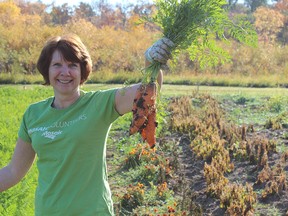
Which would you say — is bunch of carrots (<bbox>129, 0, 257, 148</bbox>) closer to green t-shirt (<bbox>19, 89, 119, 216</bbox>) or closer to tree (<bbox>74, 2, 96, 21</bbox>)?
green t-shirt (<bbox>19, 89, 119, 216</bbox>)

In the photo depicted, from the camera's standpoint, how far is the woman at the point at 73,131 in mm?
2557

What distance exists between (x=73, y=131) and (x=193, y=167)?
4.17 m

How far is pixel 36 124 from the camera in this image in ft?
8.89

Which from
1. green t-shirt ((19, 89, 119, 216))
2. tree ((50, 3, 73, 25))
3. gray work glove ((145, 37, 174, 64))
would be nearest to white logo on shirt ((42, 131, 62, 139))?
green t-shirt ((19, 89, 119, 216))

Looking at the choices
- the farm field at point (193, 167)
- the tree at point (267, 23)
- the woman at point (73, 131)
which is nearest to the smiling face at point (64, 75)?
the woman at point (73, 131)

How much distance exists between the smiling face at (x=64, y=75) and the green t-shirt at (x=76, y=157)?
0.08m

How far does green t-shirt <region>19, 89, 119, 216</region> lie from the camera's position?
8.39ft

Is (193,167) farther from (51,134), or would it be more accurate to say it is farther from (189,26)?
(51,134)

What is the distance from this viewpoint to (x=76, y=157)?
2.56m

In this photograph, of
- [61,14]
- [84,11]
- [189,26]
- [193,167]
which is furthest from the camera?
[84,11]

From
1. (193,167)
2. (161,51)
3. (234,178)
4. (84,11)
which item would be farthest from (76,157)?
(84,11)

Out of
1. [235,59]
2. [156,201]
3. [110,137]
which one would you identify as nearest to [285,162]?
[156,201]

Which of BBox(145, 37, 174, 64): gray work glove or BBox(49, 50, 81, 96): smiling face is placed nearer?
BBox(145, 37, 174, 64): gray work glove

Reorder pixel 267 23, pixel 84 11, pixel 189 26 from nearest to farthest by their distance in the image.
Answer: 1. pixel 189 26
2. pixel 267 23
3. pixel 84 11
